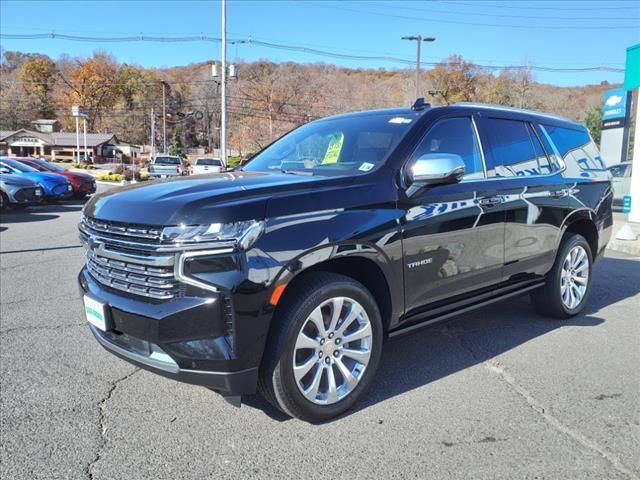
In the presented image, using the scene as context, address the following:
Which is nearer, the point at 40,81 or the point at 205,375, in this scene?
the point at 205,375

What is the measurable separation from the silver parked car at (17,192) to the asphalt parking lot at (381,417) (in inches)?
427

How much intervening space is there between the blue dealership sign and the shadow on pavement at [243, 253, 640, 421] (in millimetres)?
23616

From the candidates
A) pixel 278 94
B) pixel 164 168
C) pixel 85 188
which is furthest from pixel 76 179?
pixel 278 94

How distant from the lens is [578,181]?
498 centimetres

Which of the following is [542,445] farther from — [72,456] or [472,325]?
[72,456]

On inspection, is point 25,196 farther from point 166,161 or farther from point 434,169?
point 166,161

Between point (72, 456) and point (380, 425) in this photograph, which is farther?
point (380, 425)

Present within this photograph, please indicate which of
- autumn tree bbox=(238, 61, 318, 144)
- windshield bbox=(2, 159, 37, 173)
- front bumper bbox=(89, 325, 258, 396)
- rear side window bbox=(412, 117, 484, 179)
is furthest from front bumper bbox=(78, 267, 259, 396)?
autumn tree bbox=(238, 61, 318, 144)

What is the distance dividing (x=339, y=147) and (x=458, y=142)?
902 mm

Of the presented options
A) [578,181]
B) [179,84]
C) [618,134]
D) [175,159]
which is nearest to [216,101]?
[179,84]

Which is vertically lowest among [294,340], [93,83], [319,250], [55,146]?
[294,340]

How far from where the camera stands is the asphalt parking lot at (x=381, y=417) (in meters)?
2.65

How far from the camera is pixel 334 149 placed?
12.8ft

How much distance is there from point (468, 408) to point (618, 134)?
27.8 meters
